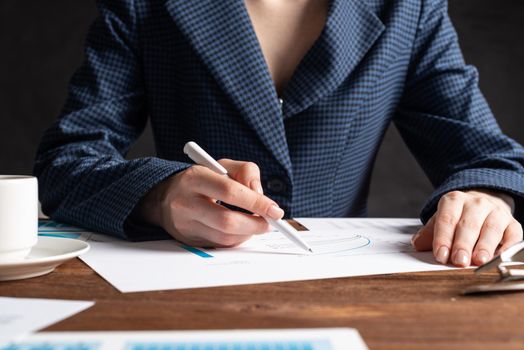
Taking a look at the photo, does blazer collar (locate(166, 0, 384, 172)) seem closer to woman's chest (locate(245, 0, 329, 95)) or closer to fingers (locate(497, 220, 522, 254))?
woman's chest (locate(245, 0, 329, 95))

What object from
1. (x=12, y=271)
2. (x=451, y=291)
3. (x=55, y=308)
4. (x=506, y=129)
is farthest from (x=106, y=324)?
(x=506, y=129)

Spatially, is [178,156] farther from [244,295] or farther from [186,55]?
[244,295]

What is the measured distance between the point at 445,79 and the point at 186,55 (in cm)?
46

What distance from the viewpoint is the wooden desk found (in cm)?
45

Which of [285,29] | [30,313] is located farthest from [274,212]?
[285,29]

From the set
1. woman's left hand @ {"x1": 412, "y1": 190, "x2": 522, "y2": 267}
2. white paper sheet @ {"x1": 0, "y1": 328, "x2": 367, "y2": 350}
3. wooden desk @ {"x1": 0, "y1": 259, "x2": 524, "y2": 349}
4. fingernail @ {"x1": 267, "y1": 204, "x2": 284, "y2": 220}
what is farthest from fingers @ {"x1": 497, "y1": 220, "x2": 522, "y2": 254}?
white paper sheet @ {"x1": 0, "y1": 328, "x2": 367, "y2": 350}

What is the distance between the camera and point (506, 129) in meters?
2.33

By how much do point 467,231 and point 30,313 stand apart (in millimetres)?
465

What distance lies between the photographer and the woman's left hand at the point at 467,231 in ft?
2.28

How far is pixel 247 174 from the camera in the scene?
28.6 inches

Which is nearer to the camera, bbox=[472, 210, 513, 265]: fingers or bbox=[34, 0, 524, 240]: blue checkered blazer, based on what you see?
bbox=[472, 210, 513, 265]: fingers

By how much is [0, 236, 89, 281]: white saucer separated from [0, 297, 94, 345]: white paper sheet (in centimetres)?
4

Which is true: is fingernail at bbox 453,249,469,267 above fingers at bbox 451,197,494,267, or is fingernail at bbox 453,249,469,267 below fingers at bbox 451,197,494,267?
below

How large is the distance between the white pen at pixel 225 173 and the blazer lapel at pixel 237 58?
322mm
